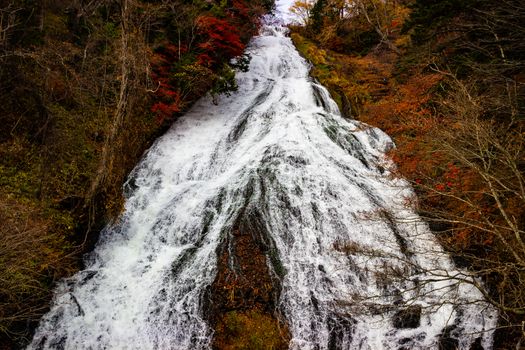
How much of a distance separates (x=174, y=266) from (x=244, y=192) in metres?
2.68

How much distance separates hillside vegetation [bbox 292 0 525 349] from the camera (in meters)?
6.70

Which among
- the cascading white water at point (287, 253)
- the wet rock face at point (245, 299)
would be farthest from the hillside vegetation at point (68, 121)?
the wet rock face at point (245, 299)

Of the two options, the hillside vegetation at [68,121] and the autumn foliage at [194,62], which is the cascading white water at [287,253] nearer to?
the hillside vegetation at [68,121]

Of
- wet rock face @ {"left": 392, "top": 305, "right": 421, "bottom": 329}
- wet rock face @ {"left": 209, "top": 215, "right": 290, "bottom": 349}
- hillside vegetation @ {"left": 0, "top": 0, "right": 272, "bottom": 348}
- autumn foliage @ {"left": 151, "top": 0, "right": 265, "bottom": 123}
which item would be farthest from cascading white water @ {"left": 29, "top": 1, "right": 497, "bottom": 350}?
autumn foliage @ {"left": 151, "top": 0, "right": 265, "bottom": 123}

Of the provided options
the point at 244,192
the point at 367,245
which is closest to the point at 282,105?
the point at 244,192

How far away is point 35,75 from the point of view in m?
11.6

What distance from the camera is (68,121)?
39.1ft

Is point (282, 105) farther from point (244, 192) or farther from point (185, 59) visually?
point (244, 192)

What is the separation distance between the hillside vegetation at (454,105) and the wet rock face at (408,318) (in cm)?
151

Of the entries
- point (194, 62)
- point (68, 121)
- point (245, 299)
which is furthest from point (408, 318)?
point (68, 121)

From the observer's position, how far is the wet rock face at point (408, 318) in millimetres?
7465

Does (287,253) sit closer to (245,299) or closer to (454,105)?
(245,299)

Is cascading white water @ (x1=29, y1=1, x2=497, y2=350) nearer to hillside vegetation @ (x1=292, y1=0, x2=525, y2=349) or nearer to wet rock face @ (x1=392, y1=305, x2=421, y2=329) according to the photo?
wet rock face @ (x1=392, y1=305, x2=421, y2=329)

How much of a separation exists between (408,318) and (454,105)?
5.01 meters
